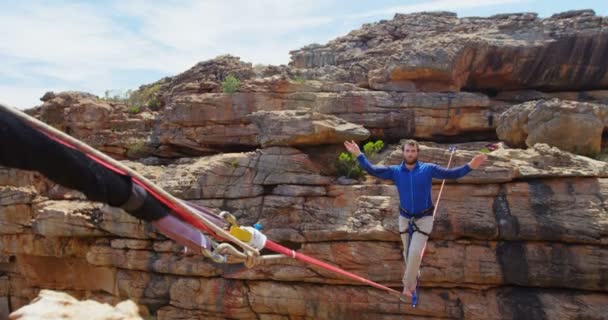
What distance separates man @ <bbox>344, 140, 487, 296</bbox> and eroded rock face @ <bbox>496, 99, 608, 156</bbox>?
8.64m

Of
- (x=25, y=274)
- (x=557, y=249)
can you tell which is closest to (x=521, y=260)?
(x=557, y=249)

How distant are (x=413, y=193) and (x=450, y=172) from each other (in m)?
0.80

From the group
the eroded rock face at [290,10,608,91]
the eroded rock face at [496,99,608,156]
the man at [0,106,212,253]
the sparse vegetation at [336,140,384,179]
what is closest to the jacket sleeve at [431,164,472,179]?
the man at [0,106,212,253]

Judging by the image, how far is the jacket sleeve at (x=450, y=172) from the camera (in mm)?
7971

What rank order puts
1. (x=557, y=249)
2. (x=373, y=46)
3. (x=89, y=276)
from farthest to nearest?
(x=373, y=46) < (x=89, y=276) < (x=557, y=249)

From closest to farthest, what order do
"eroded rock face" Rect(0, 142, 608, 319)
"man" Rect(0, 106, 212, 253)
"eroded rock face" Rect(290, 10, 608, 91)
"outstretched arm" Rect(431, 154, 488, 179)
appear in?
"man" Rect(0, 106, 212, 253), "outstretched arm" Rect(431, 154, 488, 179), "eroded rock face" Rect(0, 142, 608, 319), "eroded rock face" Rect(290, 10, 608, 91)

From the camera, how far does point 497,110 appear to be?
69.2 feet

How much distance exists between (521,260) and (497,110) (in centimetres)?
818

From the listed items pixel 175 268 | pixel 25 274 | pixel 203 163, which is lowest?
pixel 25 274

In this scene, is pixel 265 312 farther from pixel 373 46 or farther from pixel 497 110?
pixel 373 46

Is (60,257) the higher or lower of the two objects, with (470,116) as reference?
lower

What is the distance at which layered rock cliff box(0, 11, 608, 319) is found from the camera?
14.7 meters

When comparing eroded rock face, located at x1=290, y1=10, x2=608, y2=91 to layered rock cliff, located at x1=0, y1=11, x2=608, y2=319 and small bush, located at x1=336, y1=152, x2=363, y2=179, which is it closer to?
layered rock cliff, located at x1=0, y1=11, x2=608, y2=319

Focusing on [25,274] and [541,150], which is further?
[25,274]
